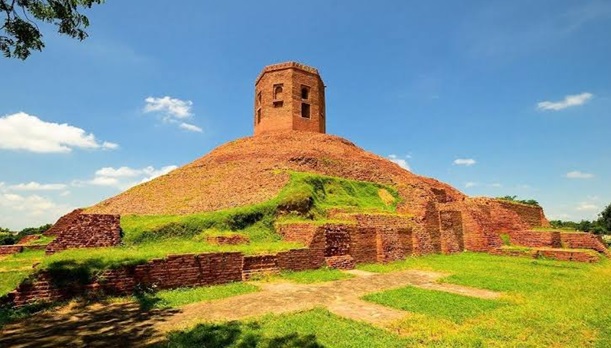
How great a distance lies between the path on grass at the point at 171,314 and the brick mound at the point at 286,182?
900cm

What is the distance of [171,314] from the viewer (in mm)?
7121

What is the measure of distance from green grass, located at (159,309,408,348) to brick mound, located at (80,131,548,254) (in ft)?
39.1

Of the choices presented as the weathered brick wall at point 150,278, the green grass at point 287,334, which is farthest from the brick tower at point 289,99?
the green grass at point 287,334

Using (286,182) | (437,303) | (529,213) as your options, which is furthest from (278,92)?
(437,303)

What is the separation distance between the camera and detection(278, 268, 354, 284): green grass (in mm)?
10867

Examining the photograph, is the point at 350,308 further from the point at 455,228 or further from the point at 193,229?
the point at 455,228

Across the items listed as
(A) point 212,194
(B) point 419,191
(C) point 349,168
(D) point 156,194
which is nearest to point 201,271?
(A) point 212,194

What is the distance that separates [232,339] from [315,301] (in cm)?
312

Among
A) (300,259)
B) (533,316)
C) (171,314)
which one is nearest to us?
(533,316)

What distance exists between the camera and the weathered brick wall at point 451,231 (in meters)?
19.3

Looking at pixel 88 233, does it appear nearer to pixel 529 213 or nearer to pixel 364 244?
pixel 364 244

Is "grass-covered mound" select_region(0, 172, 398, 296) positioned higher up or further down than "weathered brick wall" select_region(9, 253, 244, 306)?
higher up

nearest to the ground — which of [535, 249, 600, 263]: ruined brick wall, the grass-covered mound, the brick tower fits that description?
the grass-covered mound

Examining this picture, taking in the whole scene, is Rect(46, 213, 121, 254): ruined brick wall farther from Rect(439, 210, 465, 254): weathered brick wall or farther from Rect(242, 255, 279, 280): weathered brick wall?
Rect(439, 210, 465, 254): weathered brick wall
